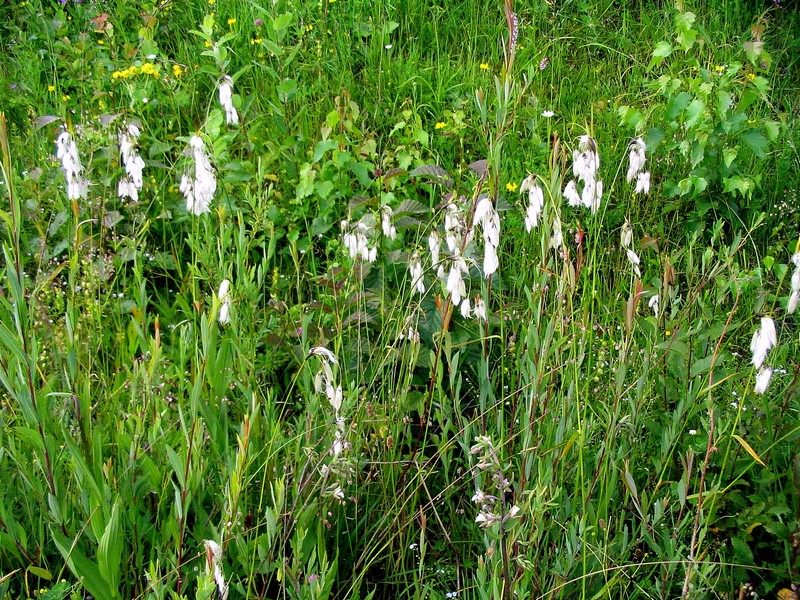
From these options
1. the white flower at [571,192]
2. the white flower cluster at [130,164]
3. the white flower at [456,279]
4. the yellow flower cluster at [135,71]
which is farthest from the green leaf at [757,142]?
the yellow flower cluster at [135,71]

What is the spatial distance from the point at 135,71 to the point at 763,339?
287cm

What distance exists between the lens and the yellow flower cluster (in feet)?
11.2

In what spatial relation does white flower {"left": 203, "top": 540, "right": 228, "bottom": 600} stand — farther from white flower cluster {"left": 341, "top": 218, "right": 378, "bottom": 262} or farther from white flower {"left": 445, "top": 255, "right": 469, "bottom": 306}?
white flower cluster {"left": 341, "top": 218, "right": 378, "bottom": 262}

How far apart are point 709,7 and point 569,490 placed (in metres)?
3.59

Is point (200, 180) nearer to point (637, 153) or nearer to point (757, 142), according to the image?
point (637, 153)

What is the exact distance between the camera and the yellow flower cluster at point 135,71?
134 inches

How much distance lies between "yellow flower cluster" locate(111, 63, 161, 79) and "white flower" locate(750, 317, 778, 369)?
2.80 m

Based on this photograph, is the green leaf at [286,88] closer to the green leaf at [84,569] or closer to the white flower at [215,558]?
the green leaf at [84,569]

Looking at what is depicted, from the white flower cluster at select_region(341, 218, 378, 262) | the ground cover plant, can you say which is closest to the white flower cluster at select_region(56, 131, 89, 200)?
the ground cover plant

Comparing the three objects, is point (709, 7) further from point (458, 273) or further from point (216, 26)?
point (458, 273)

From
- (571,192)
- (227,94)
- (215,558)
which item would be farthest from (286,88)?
(215,558)

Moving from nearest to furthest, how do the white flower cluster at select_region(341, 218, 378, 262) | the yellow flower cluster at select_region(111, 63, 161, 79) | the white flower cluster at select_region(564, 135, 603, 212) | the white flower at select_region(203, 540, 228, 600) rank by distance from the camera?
1. the white flower at select_region(203, 540, 228, 600)
2. the white flower cluster at select_region(564, 135, 603, 212)
3. the white flower cluster at select_region(341, 218, 378, 262)
4. the yellow flower cluster at select_region(111, 63, 161, 79)

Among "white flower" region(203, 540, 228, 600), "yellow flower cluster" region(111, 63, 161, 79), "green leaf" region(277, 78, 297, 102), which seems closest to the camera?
"white flower" region(203, 540, 228, 600)

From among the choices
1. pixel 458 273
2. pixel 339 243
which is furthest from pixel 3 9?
pixel 458 273
